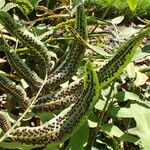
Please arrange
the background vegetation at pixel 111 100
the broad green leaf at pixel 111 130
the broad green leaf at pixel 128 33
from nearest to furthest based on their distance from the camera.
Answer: the background vegetation at pixel 111 100
the broad green leaf at pixel 111 130
the broad green leaf at pixel 128 33

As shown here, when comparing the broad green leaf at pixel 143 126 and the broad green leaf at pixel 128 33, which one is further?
the broad green leaf at pixel 128 33

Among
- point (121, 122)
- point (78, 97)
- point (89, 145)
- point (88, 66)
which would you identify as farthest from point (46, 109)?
point (121, 122)

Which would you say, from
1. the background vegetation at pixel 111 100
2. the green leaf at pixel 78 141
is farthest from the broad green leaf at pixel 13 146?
the green leaf at pixel 78 141

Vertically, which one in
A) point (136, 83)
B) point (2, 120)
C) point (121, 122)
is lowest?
point (121, 122)

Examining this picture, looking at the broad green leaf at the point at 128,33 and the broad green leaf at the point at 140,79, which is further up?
the broad green leaf at the point at 128,33

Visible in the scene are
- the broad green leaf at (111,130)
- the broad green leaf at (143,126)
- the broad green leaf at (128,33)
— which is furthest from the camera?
the broad green leaf at (128,33)

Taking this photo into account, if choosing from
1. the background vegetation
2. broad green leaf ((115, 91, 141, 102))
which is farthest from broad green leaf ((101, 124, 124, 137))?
broad green leaf ((115, 91, 141, 102))

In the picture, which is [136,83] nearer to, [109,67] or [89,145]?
[89,145]

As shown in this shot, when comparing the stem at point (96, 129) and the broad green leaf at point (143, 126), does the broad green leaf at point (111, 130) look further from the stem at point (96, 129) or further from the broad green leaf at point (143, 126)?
the broad green leaf at point (143, 126)

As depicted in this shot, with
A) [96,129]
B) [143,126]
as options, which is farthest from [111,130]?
[143,126]

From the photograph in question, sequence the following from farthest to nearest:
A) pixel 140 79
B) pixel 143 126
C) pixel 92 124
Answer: pixel 140 79 → pixel 92 124 → pixel 143 126

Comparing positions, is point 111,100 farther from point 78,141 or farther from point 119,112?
point 78,141
